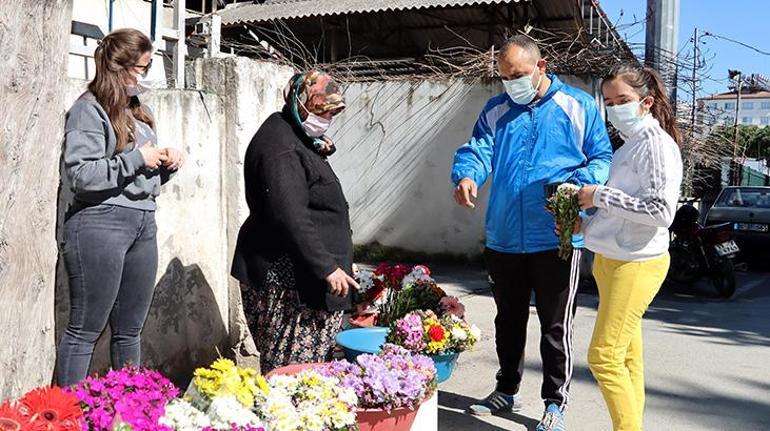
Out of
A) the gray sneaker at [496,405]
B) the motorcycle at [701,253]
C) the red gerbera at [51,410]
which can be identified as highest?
the red gerbera at [51,410]

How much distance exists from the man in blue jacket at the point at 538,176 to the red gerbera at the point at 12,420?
2.28 metres

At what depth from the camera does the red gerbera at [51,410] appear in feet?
6.49

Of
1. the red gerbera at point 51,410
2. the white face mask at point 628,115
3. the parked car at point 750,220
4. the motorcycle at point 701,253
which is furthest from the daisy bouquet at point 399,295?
the parked car at point 750,220

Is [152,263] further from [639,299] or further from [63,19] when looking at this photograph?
[639,299]

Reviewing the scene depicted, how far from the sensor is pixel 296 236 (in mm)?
3203

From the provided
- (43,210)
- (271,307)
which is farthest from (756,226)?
(43,210)

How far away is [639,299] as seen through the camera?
317 centimetres

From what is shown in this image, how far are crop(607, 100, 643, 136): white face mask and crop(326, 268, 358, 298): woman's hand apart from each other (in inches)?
55.1

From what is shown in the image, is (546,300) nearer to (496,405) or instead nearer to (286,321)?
(496,405)

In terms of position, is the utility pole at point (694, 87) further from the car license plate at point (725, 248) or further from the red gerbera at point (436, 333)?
the red gerbera at point (436, 333)

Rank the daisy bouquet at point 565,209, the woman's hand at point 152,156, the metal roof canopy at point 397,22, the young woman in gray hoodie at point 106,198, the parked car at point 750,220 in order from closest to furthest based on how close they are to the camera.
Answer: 1. the young woman in gray hoodie at point 106,198
2. the woman's hand at point 152,156
3. the daisy bouquet at point 565,209
4. the parked car at point 750,220
5. the metal roof canopy at point 397,22

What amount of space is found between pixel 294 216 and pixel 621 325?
1.50 m

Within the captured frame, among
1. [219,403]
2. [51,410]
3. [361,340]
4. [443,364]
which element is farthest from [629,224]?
[51,410]

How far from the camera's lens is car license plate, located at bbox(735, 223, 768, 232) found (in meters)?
11.6
